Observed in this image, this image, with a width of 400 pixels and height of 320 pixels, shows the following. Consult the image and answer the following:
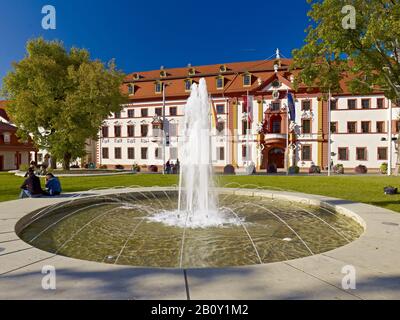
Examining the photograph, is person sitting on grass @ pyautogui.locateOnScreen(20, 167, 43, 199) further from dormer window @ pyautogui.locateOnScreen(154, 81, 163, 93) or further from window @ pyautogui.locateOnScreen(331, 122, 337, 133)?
window @ pyautogui.locateOnScreen(331, 122, 337, 133)

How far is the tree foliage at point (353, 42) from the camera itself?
14.9 meters

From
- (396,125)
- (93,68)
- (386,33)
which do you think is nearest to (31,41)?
(93,68)

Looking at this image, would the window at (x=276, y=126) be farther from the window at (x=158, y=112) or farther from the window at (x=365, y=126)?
the window at (x=158, y=112)

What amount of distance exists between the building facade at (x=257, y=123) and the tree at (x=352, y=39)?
18913 millimetres

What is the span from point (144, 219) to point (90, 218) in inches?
78.0

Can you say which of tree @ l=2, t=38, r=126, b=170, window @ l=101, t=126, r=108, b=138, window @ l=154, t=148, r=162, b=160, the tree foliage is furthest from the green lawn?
window @ l=101, t=126, r=108, b=138

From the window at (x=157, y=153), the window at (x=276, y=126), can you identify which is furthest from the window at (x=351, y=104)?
the window at (x=157, y=153)

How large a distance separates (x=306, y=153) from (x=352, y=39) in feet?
99.3

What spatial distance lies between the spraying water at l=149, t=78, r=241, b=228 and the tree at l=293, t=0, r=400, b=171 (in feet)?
26.9

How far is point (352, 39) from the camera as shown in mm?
16031

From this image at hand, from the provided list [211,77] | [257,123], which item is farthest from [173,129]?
[257,123]

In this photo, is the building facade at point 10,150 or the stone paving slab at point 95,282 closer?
the stone paving slab at point 95,282

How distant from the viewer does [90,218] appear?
1057 centimetres

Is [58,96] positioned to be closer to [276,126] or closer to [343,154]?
[276,126]
